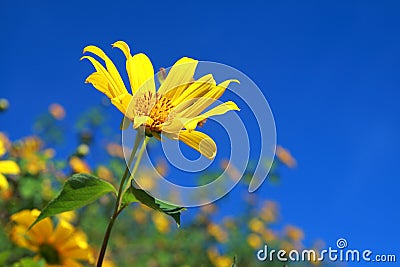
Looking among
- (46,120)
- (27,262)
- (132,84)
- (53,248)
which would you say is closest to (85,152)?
(46,120)

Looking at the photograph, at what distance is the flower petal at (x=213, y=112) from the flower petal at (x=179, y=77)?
51 millimetres

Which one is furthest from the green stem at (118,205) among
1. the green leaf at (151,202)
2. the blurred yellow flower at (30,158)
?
the blurred yellow flower at (30,158)

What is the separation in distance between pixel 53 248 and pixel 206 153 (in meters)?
0.69

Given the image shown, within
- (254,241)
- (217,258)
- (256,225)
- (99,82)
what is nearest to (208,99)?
(99,82)

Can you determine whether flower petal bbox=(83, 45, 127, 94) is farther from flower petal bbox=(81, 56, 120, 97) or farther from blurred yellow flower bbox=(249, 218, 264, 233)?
blurred yellow flower bbox=(249, 218, 264, 233)

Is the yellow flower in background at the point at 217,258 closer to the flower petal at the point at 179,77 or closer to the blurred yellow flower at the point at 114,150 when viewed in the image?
the blurred yellow flower at the point at 114,150

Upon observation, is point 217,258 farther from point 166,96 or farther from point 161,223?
point 166,96

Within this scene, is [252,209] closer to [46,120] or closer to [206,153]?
[46,120]

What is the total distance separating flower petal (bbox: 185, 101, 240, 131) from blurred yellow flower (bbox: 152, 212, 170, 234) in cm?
275

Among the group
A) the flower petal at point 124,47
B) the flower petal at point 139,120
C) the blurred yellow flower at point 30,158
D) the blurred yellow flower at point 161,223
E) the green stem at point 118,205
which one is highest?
the blurred yellow flower at point 161,223

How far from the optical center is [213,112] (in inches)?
24.9

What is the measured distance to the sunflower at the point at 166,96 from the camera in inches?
24.2

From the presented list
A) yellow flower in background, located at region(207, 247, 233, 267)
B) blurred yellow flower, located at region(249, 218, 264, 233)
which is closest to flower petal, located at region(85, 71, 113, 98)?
yellow flower in background, located at region(207, 247, 233, 267)

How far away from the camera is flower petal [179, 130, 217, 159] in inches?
24.6
